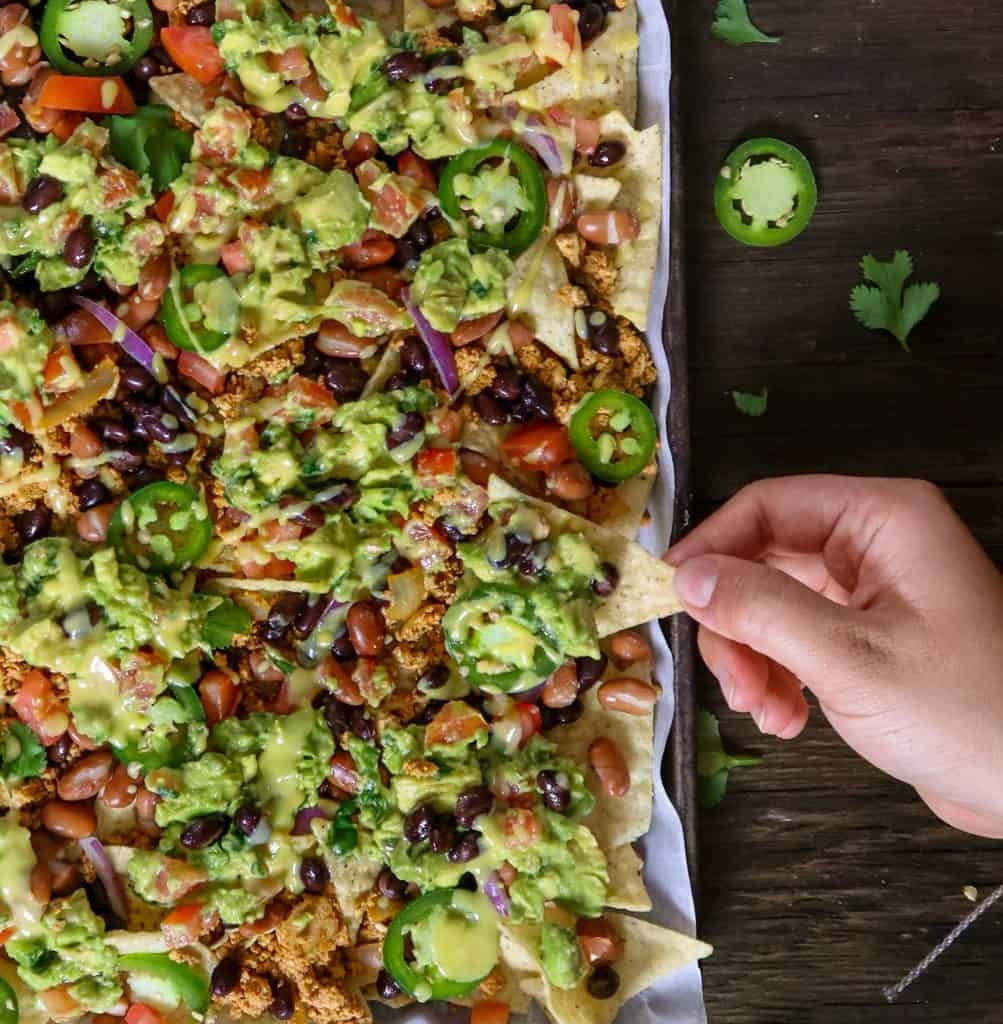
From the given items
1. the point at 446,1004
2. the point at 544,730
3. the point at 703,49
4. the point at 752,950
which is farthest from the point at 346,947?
the point at 703,49

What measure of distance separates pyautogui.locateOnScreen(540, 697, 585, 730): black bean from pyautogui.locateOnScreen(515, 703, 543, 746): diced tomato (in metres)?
0.04

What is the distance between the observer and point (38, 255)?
3115 millimetres

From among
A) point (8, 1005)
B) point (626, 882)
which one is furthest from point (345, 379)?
point (8, 1005)

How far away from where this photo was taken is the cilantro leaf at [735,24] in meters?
3.49

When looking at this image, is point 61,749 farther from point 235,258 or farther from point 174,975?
point 235,258

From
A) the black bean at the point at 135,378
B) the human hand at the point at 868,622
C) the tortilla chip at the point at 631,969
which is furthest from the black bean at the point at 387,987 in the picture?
the black bean at the point at 135,378

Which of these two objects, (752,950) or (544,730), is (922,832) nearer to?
(752,950)

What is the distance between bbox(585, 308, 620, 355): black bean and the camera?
3.27 metres

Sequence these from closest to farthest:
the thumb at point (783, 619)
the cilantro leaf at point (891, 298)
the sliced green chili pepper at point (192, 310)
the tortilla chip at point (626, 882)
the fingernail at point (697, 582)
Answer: the thumb at point (783, 619) < the fingernail at point (697, 582) < the sliced green chili pepper at point (192, 310) < the tortilla chip at point (626, 882) < the cilantro leaf at point (891, 298)

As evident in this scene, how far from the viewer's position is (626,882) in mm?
3254

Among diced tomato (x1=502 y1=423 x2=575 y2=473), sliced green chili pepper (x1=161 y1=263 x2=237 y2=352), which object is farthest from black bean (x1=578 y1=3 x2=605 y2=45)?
sliced green chili pepper (x1=161 y1=263 x2=237 y2=352)

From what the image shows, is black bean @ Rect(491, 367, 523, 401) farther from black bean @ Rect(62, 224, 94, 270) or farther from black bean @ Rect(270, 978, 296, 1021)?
black bean @ Rect(270, 978, 296, 1021)

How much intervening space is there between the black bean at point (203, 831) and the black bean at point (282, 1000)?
51cm

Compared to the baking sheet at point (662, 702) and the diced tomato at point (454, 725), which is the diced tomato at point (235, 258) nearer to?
the baking sheet at point (662, 702)
